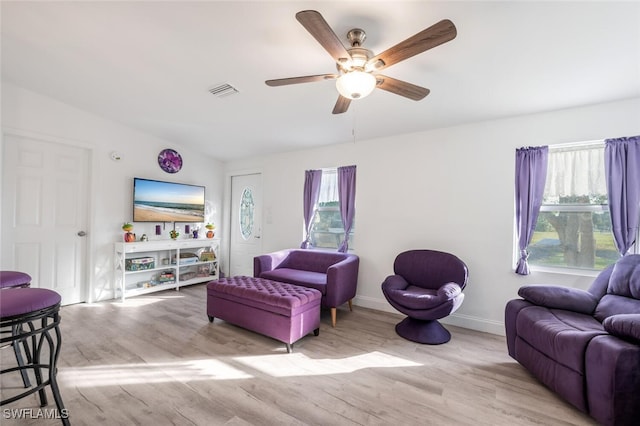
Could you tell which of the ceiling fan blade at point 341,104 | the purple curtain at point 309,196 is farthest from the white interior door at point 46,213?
the ceiling fan blade at point 341,104

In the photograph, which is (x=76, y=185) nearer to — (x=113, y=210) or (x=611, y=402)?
(x=113, y=210)

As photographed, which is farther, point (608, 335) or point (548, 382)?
point (548, 382)

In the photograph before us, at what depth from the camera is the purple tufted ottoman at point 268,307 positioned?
2.46 metres

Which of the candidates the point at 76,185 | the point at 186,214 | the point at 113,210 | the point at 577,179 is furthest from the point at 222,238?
the point at 577,179

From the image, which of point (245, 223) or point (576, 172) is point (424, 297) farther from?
point (245, 223)

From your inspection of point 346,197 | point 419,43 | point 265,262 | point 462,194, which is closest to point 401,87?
point 419,43

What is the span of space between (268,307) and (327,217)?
198cm

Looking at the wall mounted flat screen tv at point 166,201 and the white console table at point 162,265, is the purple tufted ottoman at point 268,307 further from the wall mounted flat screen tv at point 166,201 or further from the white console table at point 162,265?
the wall mounted flat screen tv at point 166,201

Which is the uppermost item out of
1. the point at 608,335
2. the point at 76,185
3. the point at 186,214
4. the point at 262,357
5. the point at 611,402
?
the point at 76,185

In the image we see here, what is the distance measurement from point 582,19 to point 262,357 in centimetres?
337

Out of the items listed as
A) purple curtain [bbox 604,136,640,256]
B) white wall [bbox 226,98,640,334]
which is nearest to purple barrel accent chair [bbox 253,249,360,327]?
white wall [bbox 226,98,640,334]

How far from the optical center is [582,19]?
1.66m

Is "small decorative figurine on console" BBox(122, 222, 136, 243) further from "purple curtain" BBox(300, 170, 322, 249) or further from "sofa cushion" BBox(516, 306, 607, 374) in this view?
"sofa cushion" BBox(516, 306, 607, 374)

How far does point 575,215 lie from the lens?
107 inches
